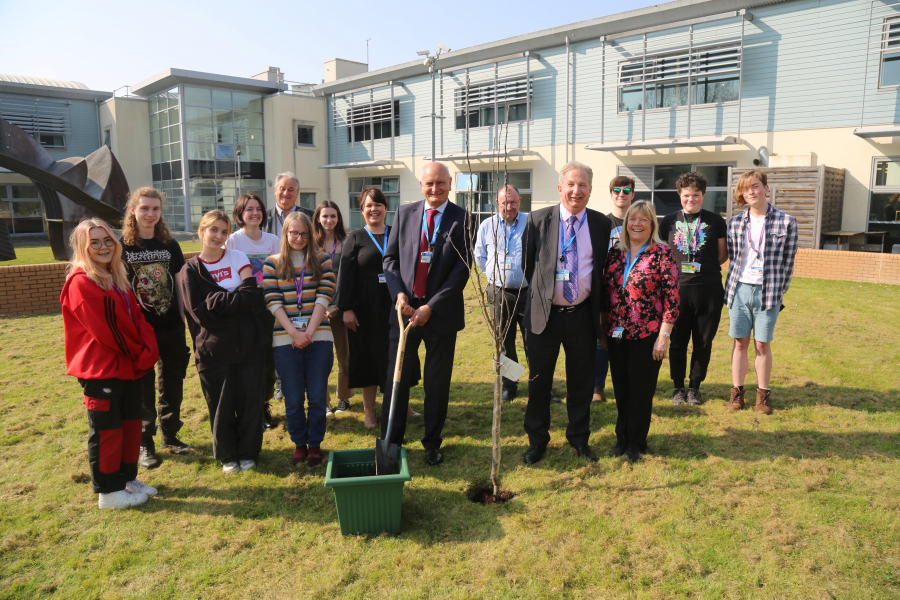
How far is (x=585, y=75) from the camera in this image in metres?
18.3

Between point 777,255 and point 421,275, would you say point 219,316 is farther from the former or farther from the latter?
point 777,255

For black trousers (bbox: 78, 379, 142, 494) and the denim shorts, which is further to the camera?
the denim shorts

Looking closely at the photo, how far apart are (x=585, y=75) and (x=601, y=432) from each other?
54.3ft

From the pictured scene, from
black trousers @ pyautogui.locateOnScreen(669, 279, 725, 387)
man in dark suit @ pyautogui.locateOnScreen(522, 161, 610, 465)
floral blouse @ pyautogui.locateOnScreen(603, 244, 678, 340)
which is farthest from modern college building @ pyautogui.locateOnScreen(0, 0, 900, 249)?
floral blouse @ pyautogui.locateOnScreen(603, 244, 678, 340)

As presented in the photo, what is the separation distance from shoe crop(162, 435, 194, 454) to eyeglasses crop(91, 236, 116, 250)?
5.15 feet

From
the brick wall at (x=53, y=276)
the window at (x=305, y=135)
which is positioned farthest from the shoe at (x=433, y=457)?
the window at (x=305, y=135)

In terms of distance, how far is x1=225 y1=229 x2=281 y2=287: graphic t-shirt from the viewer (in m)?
4.18

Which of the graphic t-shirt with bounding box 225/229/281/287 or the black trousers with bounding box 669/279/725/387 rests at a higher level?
the graphic t-shirt with bounding box 225/229/281/287

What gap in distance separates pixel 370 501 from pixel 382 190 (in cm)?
2205

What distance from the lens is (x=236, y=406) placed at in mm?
3816

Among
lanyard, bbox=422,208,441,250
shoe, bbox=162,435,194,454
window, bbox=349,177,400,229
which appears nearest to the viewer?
lanyard, bbox=422,208,441,250

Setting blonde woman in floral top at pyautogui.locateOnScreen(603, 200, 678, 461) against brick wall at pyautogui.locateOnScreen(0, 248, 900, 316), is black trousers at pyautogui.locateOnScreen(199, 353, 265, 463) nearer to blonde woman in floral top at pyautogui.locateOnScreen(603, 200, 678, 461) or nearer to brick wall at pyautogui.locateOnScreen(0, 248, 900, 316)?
blonde woman in floral top at pyautogui.locateOnScreen(603, 200, 678, 461)

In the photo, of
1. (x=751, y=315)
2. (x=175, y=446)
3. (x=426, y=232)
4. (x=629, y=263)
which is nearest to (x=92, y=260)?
(x=175, y=446)

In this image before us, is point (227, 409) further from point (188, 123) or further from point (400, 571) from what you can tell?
point (188, 123)
